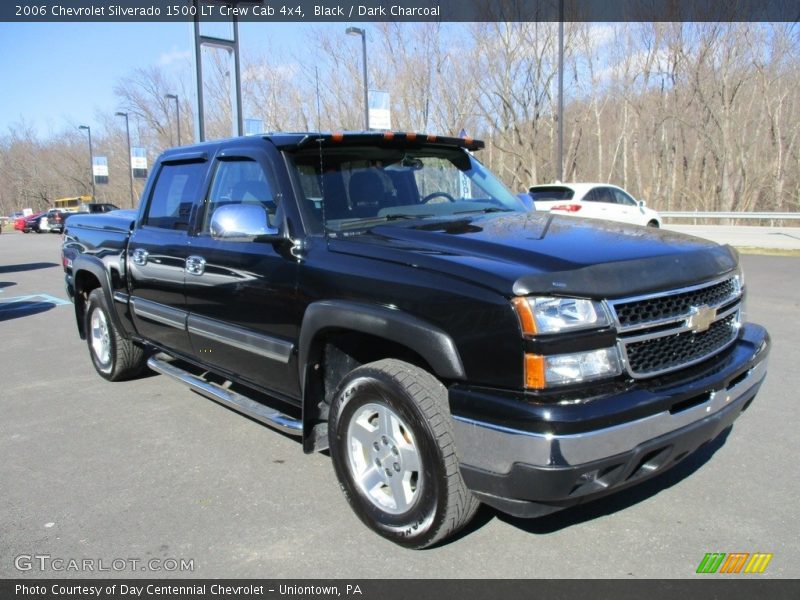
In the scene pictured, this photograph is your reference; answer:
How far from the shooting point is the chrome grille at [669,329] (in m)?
2.61

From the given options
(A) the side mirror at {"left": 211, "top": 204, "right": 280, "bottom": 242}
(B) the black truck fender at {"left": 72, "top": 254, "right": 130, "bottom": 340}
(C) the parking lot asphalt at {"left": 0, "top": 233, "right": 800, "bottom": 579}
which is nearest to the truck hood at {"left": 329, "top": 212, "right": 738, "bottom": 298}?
(A) the side mirror at {"left": 211, "top": 204, "right": 280, "bottom": 242}

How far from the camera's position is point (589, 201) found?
17.3 metres

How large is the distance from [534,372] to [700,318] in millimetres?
918

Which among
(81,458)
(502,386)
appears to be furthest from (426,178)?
(81,458)

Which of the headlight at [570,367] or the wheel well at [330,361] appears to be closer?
the headlight at [570,367]

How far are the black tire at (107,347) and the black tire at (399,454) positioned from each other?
126 inches

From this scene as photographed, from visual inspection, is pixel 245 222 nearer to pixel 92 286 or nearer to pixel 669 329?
pixel 669 329

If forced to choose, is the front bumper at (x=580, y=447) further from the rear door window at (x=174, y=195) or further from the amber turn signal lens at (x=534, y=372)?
the rear door window at (x=174, y=195)

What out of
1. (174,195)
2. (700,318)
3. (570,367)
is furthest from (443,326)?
(174,195)

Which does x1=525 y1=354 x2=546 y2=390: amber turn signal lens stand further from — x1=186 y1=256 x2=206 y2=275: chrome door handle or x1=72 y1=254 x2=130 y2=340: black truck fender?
x1=72 y1=254 x2=130 y2=340: black truck fender

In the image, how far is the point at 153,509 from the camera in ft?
11.5

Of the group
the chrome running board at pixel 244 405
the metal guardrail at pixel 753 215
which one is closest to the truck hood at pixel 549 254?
the chrome running board at pixel 244 405

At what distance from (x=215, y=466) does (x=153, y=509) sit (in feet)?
1.86
